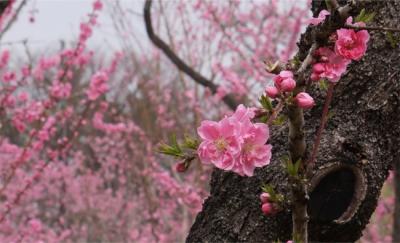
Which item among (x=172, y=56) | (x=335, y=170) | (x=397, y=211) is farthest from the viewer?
(x=172, y=56)

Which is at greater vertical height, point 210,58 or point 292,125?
point 210,58

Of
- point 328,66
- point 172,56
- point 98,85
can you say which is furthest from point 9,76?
point 328,66

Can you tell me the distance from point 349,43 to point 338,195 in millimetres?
781

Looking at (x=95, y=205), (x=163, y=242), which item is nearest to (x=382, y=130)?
(x=163, y=242)

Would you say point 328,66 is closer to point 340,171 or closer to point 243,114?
point 243,114

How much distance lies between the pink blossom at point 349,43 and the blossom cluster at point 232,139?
23 cm

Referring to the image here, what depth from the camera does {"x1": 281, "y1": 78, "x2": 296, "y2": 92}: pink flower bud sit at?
3.72 feet

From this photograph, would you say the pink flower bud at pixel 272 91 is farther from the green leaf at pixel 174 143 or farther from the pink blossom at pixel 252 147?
the green leaf at pixel 174 143

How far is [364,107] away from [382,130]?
0.10 metres

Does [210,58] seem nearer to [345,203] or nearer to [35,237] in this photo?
[35,237]

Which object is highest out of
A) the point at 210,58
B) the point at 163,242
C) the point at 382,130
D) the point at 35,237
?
the point at 210,58

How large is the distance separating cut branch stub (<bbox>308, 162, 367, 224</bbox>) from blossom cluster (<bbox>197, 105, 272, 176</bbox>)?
2.27 ft

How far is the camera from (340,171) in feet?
6.10

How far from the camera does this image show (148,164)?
31.6ft
